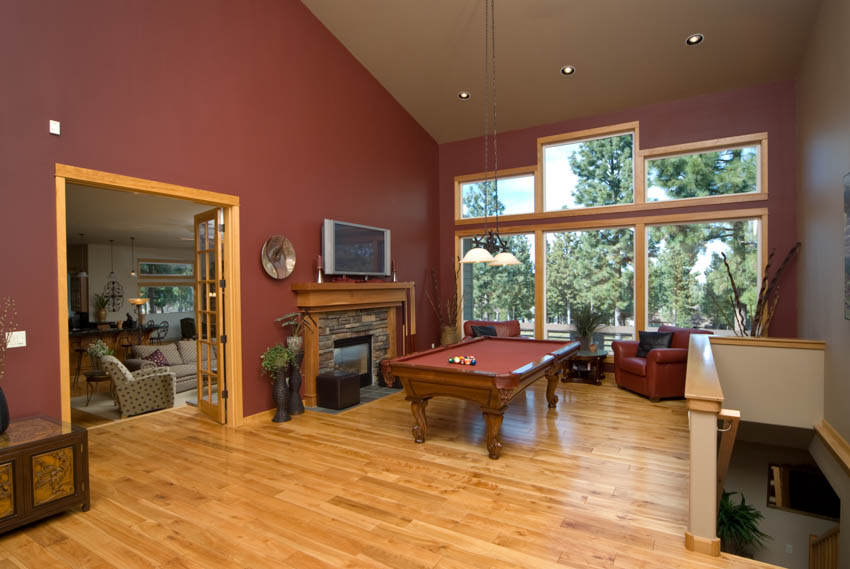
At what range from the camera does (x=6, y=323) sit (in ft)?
10.3

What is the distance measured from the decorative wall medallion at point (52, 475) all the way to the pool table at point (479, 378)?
232cm

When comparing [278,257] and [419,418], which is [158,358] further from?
[419,418]

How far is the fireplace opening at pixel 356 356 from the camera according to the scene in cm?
596

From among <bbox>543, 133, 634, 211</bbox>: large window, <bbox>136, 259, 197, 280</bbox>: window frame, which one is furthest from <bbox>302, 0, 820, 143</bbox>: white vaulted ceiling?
<bbox>136, 259, 197, 280</bbox>: window frame

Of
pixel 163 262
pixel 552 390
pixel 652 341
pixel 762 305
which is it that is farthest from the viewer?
pixel 163 262

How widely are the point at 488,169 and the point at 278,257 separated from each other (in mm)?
4384

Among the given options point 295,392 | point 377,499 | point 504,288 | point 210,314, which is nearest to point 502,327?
point 504,288

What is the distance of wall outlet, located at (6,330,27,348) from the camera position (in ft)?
10.3

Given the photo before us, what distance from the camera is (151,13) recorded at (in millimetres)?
3959

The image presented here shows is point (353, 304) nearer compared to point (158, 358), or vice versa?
point (353, 304)

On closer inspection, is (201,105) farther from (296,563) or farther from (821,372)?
(821,372)

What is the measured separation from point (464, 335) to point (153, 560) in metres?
5.86

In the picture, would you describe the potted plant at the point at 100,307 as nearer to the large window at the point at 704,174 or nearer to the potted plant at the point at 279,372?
the potted plant at the point at 279,372

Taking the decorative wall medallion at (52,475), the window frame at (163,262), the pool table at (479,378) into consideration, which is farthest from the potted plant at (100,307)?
the pool table at (479,378)
